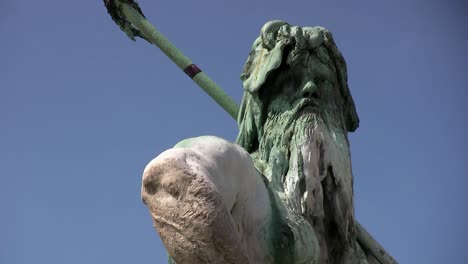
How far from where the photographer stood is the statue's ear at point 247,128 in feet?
11.2

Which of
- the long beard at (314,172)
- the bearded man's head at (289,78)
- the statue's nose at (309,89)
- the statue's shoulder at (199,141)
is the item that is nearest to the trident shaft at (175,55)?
the long beard at (314,172)

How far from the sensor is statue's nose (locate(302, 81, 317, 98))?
3260 millimetres

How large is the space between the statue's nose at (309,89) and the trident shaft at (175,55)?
721mm

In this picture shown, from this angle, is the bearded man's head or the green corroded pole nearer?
the bearded man's head

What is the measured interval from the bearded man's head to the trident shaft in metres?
0.58

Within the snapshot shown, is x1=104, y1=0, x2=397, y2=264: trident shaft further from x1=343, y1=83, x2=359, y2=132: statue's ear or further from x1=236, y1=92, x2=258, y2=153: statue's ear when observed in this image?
x1=236, y1=92, x2=258, y2=153: statue's ear

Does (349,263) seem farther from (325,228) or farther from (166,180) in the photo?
(166,180)

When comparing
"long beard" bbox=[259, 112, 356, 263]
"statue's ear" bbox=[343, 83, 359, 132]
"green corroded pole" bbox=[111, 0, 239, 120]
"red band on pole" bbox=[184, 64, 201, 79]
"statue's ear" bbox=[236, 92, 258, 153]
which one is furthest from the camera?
"red band on pole" bbox=[184, 64, 201, 79]

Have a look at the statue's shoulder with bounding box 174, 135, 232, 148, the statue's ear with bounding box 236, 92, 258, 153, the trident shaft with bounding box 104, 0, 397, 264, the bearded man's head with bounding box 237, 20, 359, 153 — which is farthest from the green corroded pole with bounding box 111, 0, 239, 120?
the statue's shoulder with bounding box 174, 135, 232, 148

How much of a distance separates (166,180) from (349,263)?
1.26 metres

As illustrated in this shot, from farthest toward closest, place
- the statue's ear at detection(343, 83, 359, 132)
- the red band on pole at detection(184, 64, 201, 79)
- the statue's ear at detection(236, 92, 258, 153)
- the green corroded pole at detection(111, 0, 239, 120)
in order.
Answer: the red band on pole at detection(184, 64, 201, 79), the green corroded pole at detection(111, 0, 239, 120), the statue's ear at detection(343, 83, 359, 132), the statue's ear at detection(236, 92, 258, 153)

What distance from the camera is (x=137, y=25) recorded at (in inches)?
231

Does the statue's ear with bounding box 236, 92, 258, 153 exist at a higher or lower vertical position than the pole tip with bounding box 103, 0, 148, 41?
lower

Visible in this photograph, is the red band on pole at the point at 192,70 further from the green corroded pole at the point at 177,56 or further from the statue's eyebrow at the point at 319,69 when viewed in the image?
the statue's eyebrow at the point at 319,69
